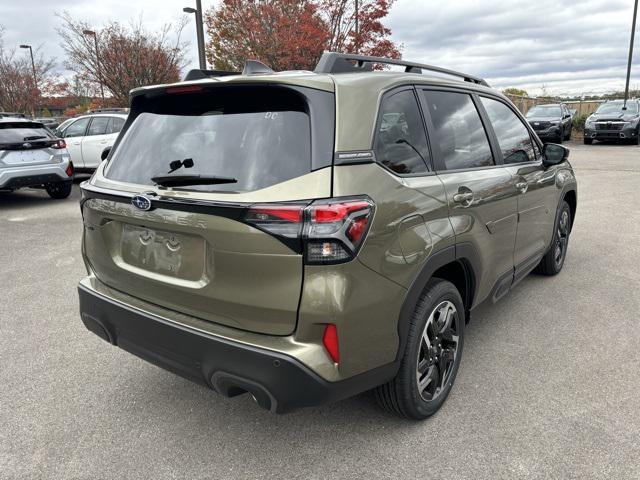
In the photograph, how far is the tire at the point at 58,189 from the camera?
10.2m

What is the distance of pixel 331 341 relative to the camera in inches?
80.9

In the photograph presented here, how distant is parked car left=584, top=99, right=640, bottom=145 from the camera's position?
1903 cm

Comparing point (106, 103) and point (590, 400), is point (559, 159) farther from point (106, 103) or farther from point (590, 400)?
point (106, 103)

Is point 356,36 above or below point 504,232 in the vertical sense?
above

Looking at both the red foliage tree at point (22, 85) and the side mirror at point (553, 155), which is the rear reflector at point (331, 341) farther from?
the red foliage tree at point (22, 85)

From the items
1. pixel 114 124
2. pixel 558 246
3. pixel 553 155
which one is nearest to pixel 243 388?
pixel 553 155

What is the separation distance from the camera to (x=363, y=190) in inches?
83.4

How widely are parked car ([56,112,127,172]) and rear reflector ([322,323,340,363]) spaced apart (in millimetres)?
10821

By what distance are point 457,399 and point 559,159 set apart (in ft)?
7.23

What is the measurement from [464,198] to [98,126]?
1096 cm

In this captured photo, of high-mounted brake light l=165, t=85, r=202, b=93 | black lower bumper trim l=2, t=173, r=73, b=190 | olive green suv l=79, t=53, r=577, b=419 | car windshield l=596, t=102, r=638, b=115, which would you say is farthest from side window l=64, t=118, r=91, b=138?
car windshield l=596, t=102, r=638, b=115

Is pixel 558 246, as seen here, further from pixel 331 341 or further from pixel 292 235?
pixel 292 235

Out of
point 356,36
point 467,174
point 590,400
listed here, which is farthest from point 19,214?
point 356,36

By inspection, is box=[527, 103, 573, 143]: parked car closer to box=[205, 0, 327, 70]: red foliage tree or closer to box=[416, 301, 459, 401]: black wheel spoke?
box=[205, 0, 327, 70]: red foliage tree
